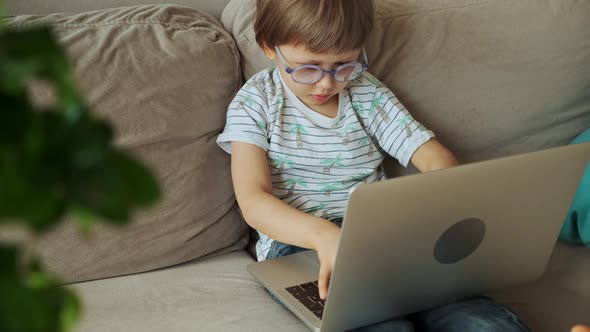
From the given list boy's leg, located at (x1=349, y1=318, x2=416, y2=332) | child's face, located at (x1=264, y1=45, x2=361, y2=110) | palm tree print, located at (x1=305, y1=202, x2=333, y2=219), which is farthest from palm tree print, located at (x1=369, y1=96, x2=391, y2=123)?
boy's leg, located at (x1=349, y1=318, x2=416, y2=332)

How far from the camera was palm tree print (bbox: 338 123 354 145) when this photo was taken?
147 cm

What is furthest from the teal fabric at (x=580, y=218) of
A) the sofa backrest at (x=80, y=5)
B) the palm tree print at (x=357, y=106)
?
the sofa backrest at (x=80, y=5)

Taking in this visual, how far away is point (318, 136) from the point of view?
1460 mm

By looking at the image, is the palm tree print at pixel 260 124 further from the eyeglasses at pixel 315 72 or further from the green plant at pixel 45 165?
the green plant at pixel 45 165

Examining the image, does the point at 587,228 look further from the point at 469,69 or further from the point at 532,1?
the point at 532,1

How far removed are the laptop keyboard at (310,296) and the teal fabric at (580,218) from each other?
0.62 metres

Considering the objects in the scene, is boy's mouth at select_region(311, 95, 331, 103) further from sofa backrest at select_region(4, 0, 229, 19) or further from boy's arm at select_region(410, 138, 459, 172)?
sofa backrest at select_region(4, 0, 229, 19)

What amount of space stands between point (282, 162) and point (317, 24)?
11.2 inches

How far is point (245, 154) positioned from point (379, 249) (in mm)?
439

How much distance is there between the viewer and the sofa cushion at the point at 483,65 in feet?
5.26

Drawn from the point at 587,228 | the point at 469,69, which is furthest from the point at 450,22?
the point at 587,228

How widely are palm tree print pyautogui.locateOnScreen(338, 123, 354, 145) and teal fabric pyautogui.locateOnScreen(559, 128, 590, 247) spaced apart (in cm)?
51

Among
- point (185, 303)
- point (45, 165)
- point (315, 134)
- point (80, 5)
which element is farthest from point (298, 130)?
point (45, 165)

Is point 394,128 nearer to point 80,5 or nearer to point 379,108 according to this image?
point 379,108
